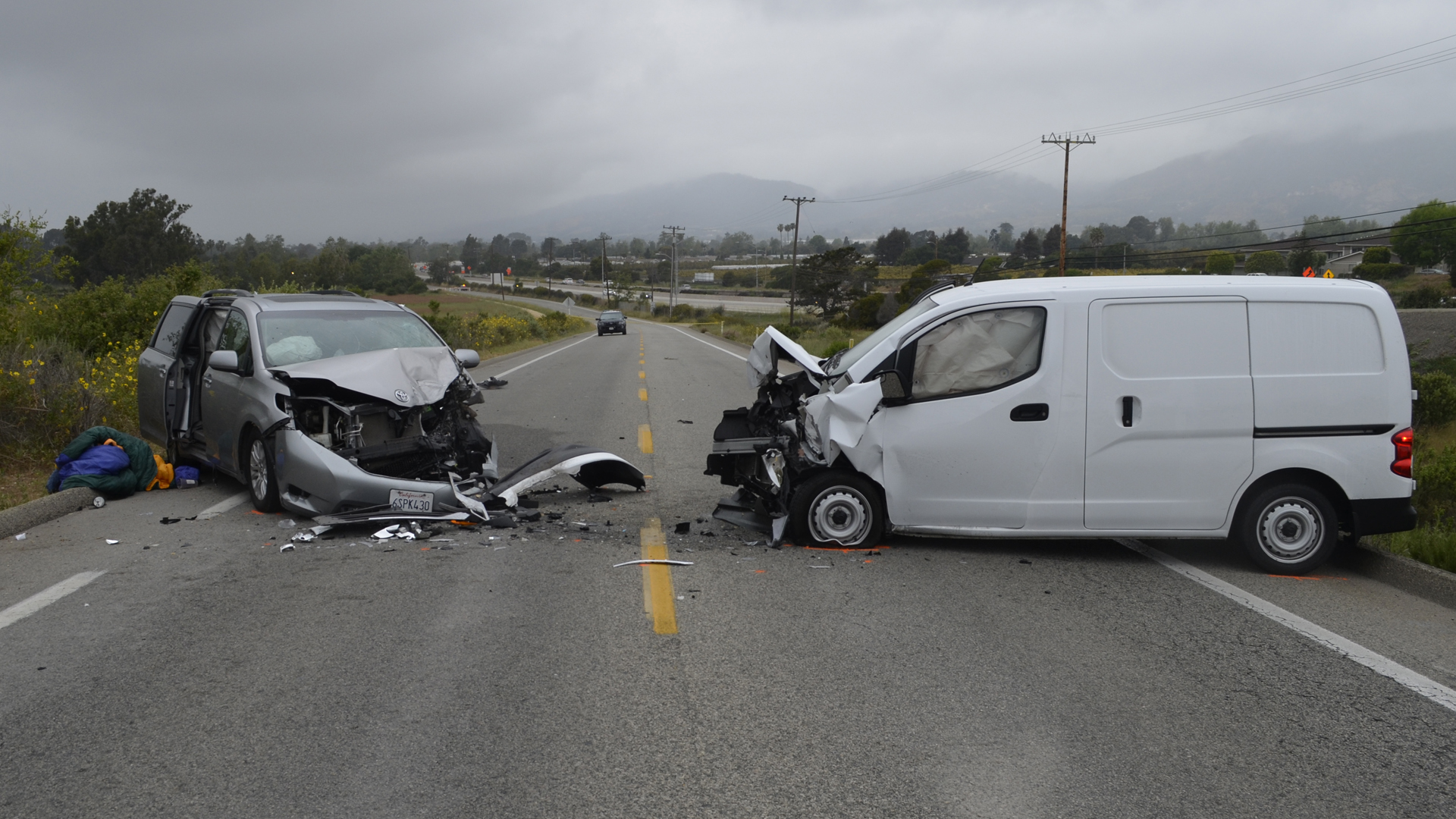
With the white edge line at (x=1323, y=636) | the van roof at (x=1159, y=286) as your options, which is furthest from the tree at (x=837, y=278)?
the white edge line at (x=1323, y=636)

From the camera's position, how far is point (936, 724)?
3977mm

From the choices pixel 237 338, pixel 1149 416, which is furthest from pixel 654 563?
pixel 237 338

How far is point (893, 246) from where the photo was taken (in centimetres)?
15200

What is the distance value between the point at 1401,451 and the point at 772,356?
13.7 ft

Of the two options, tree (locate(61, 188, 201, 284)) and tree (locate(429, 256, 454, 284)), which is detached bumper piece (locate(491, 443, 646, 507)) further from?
tree (locate(429, 256, 454, 284))

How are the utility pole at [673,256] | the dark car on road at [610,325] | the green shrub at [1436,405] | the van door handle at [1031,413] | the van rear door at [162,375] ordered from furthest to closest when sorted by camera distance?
1. the utility pole at [673,256]
2. the dark car on road at [610,325]
3. the green shrub at [1436,405]
4. the van rear door at [162,375]
5. the van door handle at [1031,413]

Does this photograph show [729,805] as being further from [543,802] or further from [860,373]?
[860,373]

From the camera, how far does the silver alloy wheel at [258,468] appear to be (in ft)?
25.4

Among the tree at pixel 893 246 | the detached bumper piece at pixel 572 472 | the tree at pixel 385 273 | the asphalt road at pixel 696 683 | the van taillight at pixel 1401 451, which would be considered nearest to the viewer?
the asphalt road at pixel 696 683

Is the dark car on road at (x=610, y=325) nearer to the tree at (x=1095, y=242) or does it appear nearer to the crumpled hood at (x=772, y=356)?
the tree at (x=1095, y=242)

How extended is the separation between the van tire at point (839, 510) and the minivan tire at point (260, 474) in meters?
4.01

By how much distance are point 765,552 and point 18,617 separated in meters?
4.30

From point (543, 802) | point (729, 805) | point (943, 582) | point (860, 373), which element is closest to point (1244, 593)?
point (943, 582)

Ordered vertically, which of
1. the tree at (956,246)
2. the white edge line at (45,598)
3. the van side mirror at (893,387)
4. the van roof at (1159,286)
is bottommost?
the white edge line at (45,598)
